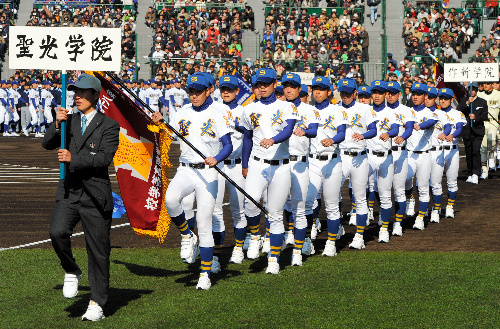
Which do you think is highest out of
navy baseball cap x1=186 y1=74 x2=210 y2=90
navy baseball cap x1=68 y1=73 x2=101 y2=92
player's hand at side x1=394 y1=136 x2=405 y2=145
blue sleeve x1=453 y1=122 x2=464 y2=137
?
navy baseball cap x1=186 y1=74 x2=210 y2=90

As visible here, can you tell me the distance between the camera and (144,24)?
136 ft

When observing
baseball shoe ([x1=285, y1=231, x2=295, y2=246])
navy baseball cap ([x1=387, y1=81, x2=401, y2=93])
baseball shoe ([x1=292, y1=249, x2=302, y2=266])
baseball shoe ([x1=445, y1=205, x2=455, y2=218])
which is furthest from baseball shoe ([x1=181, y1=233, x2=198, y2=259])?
baseball shoe ([x1=445, y1=205, x2=455, y2=218])

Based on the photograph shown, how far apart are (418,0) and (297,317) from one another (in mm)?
Result: 33421

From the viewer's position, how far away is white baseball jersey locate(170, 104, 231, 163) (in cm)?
988

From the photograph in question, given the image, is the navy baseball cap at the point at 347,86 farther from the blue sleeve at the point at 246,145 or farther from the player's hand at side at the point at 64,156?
the player's hand at side at the point at 64,156

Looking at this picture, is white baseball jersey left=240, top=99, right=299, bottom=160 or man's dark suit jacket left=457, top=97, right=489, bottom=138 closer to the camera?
white baseball jersey left=240, top=99, right=299, bottom=160

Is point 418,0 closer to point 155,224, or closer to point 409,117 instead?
point 409,117

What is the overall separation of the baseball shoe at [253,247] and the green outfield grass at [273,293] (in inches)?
8.0

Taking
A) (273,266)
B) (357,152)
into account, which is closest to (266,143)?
(273,266)

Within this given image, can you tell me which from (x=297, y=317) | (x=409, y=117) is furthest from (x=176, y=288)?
(x=409, y=117)

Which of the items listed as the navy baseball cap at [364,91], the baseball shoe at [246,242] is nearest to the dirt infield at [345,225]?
the baseball shoe at [246,242]

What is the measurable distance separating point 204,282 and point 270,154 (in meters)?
1.99

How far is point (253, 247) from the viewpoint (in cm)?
1196

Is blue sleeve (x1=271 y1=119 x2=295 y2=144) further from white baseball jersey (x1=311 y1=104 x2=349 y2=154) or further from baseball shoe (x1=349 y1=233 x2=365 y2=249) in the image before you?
baseball shoe (x1=349 y1=233 x2=365 y2=249)
